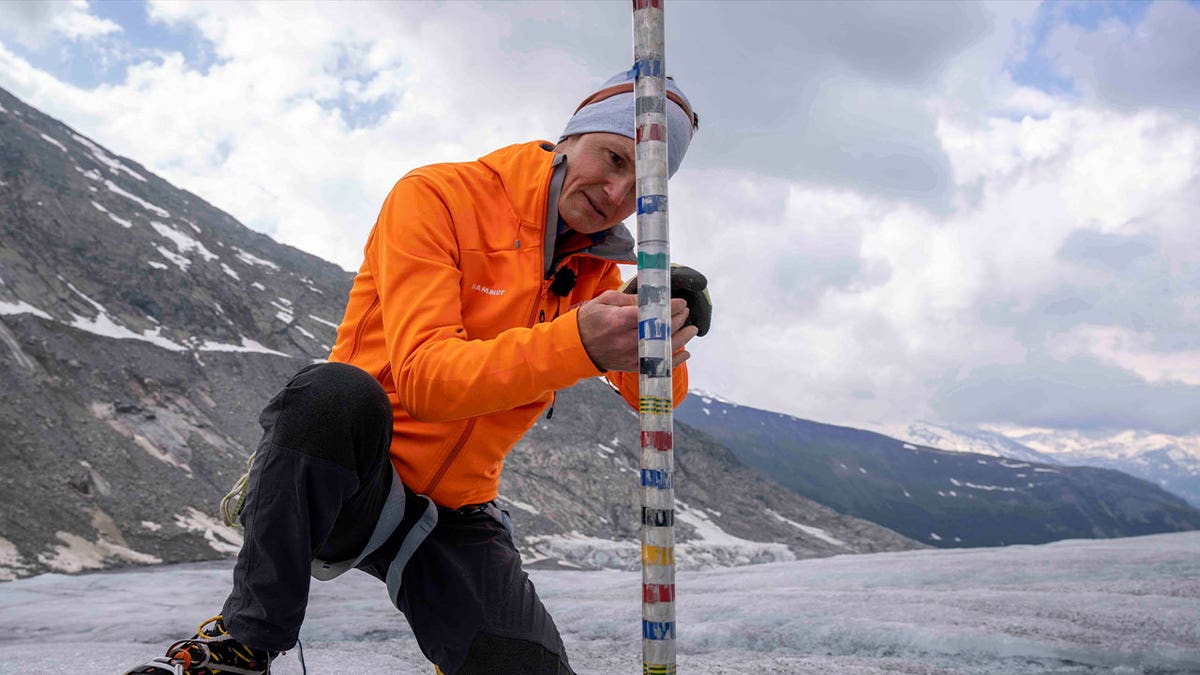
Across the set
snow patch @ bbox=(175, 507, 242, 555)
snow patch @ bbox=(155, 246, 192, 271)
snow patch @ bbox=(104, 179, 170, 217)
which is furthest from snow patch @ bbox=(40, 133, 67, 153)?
snow patch @ bbox=(175, 507, 242, 555)

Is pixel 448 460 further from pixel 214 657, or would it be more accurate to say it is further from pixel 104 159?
pixel 104 159

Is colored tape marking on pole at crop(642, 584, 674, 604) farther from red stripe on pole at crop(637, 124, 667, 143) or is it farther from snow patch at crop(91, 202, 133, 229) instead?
snow patch at crop(91, 202, 133, 229)

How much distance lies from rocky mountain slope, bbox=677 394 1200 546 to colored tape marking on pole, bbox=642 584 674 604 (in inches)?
4819

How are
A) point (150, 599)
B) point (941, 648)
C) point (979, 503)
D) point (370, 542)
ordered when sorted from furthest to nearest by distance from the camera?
1. point (979, 503)
2. point (150, 599)
3. point (941, 648)
4. point (370, 542)

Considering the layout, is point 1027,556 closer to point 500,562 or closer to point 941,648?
point 941,648

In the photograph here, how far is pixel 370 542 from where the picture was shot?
2979 millimetres

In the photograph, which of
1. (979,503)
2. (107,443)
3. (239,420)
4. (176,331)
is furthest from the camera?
(979,503)

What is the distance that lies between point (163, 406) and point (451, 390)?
35369 mm

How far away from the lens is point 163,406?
108ft

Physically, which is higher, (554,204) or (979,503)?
(554,204)

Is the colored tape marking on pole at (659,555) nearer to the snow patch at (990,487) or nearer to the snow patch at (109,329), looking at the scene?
the snow patch at (109,329)

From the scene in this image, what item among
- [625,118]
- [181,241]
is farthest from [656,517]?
[181,241]

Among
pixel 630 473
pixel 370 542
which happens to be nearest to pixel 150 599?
pixel 370 542

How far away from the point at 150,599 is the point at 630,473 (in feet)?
131
